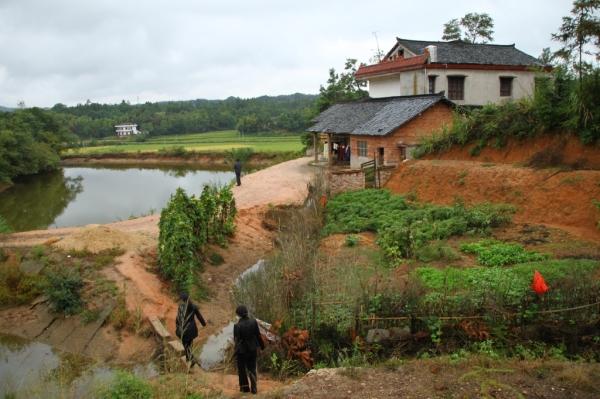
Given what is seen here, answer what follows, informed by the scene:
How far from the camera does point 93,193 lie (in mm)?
37938

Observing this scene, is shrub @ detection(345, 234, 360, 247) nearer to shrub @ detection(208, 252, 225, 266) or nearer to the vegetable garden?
the vegetable garden

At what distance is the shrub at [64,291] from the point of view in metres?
11.9

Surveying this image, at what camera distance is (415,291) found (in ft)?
28.3

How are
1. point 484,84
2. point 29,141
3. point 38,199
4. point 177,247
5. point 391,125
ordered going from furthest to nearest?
point 29,141 < point 38,199 < point 484,84 < point 391,125 < point 177,247

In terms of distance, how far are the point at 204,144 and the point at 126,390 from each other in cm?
A: 6299

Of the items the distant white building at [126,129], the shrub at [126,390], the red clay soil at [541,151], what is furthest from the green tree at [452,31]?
the distant white building at [126,129]

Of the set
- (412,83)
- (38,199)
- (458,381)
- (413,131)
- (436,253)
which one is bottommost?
(38,199)

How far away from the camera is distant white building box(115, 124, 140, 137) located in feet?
314

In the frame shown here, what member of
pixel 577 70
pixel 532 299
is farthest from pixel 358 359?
pixel 577 70

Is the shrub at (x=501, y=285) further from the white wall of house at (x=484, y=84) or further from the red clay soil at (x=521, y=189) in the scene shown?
the white wall of house at (x=484, y=84)

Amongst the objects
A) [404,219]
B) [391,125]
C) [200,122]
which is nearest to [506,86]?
[391,125]

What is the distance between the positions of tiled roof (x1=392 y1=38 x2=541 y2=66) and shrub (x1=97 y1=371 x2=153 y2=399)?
27.0m

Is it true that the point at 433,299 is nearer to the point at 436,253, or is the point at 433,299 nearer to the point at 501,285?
the point at 501,285

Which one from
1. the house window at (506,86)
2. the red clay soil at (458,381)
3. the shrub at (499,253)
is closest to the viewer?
the red clay soil at (458,381)
